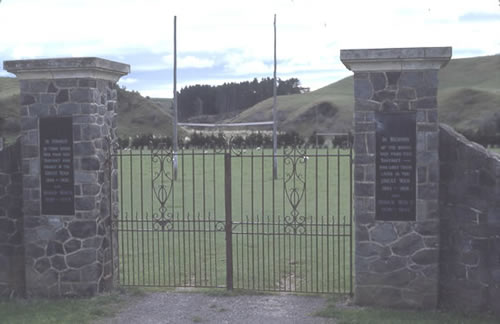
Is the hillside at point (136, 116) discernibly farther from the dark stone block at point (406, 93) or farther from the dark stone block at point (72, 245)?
the dark stone block at point (406, 93)

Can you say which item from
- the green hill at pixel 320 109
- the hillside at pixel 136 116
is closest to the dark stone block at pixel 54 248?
the green hill at pixel 320 109

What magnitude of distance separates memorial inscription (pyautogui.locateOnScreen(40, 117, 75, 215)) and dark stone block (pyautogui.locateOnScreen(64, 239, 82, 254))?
41cm

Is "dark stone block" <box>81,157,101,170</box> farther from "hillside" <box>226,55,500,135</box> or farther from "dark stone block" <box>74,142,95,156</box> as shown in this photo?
"hillside" <box>226,55,500,135</box>

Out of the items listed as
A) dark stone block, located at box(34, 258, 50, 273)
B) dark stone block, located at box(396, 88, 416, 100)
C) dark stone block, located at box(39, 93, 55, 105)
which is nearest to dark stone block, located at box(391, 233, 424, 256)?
dark stone block, located at box(396, 88, 416, 100)

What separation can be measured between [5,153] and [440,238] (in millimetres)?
6122

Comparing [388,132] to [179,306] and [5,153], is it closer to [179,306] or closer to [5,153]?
[179,306]

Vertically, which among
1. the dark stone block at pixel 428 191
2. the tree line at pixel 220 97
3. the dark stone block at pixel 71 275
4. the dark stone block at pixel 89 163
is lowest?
the dark stone block at pixel 71 275

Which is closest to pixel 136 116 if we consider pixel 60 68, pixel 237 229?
pixel 237 229

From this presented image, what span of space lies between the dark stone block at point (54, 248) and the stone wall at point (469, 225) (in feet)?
17.2

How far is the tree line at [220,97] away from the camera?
11825cm

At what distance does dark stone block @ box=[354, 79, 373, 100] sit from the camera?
7.99m

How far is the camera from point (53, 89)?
8602 millimetres

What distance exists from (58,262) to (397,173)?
485cm

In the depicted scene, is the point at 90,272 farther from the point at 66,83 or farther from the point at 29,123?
the point at 66,83
